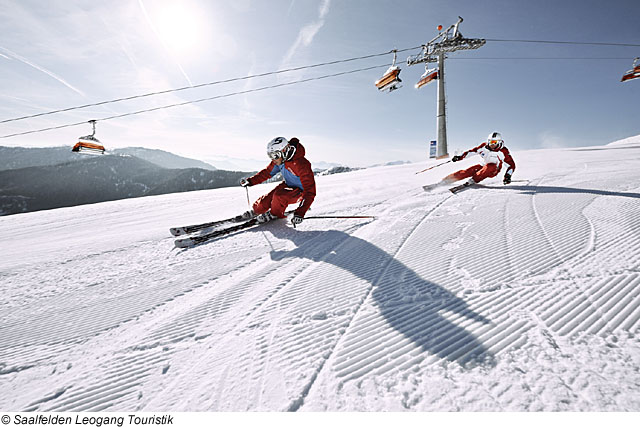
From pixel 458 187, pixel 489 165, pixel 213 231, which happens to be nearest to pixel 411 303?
pixel 213 231

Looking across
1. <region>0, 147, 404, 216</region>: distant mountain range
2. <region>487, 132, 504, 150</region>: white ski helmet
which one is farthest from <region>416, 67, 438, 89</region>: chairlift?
<region>0, 147, 404, 216</region>: distant mountain range

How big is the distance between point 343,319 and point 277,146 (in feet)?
10.2

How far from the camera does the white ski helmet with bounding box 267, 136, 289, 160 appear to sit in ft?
13.6

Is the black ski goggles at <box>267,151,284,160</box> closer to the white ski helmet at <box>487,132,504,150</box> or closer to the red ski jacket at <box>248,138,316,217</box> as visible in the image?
the red ski jacket at <box>248,138,316,217</box>

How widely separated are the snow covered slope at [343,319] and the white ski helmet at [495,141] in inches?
126

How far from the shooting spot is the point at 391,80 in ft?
46.8

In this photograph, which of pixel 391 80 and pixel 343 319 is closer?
pixel 343 319

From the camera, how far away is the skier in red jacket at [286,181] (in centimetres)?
411

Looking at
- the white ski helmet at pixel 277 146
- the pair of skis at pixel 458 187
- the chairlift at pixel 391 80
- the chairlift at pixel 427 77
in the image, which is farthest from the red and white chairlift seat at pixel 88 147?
the chairlift at pixel 427 77

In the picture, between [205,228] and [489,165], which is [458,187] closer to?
[489,165]

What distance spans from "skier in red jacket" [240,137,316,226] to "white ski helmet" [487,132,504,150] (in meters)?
5.28

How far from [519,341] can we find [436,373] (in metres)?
0.56
